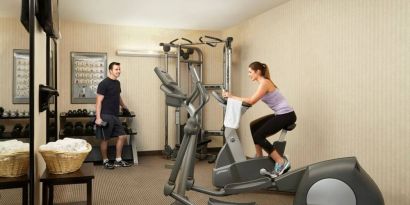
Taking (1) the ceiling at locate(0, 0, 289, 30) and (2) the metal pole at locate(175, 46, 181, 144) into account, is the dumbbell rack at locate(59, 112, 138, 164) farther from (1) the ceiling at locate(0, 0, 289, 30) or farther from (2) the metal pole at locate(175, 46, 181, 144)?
(1) the ceiling at locate(0, 0, 289, 30)

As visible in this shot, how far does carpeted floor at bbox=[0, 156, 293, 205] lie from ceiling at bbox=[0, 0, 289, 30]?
2.36m

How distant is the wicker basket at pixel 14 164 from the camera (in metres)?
2.05

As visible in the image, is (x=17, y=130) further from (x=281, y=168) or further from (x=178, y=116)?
(x=178, y=116)

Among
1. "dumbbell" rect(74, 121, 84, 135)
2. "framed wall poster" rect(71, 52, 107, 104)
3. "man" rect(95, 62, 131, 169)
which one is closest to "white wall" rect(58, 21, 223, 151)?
"framed wall poster" rect(71, 52, 107, 104)

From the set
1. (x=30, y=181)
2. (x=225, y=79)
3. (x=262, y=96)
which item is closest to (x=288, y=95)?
(x=262, y=96)

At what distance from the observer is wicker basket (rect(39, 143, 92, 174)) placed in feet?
7.88

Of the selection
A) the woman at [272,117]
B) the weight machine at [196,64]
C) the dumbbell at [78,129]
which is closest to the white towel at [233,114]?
the woman at [272,117]

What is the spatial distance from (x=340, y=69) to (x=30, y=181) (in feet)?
9.86

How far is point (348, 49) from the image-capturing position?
3.40 meters

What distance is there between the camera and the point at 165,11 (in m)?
4.99

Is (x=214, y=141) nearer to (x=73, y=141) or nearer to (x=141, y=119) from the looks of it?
(x=141, y=119)

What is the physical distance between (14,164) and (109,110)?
2985mm

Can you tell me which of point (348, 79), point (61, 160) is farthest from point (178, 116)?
point (61, 160)

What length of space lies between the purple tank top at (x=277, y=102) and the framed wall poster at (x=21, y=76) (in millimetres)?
2357
